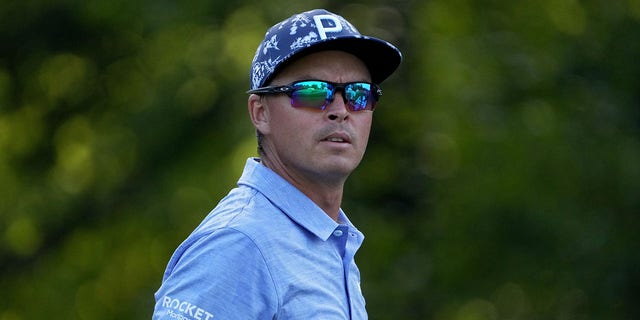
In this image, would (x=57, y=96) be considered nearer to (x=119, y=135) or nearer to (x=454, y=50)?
(x=119, y=135)

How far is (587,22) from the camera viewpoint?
849 cm

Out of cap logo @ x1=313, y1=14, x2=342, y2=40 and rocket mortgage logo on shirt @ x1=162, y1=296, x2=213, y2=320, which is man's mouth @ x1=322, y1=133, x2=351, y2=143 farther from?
rocket mortgage logo on shirt @ x1=162, y1=296, x2=213, y2=320

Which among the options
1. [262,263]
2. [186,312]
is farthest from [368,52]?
[186,312]

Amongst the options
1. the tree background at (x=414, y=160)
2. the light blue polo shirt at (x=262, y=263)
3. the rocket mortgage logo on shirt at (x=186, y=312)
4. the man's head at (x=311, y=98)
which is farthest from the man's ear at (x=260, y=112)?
the tree background at (x=414, y=160)

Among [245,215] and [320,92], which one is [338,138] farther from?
[245,215]

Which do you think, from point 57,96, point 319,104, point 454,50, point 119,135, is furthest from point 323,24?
point 57,96

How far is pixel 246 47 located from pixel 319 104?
5.39 meters

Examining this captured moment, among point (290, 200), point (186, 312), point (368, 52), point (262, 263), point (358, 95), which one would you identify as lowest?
point (186, 312)

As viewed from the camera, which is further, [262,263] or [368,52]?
[368,52]

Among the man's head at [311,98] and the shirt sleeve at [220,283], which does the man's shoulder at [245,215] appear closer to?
the shirt sleeve at [220,283]

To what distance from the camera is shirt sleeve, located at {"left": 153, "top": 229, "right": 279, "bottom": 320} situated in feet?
7.70

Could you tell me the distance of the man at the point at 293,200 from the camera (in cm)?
238

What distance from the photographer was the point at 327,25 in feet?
9.28

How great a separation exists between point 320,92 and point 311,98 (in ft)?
0.09
